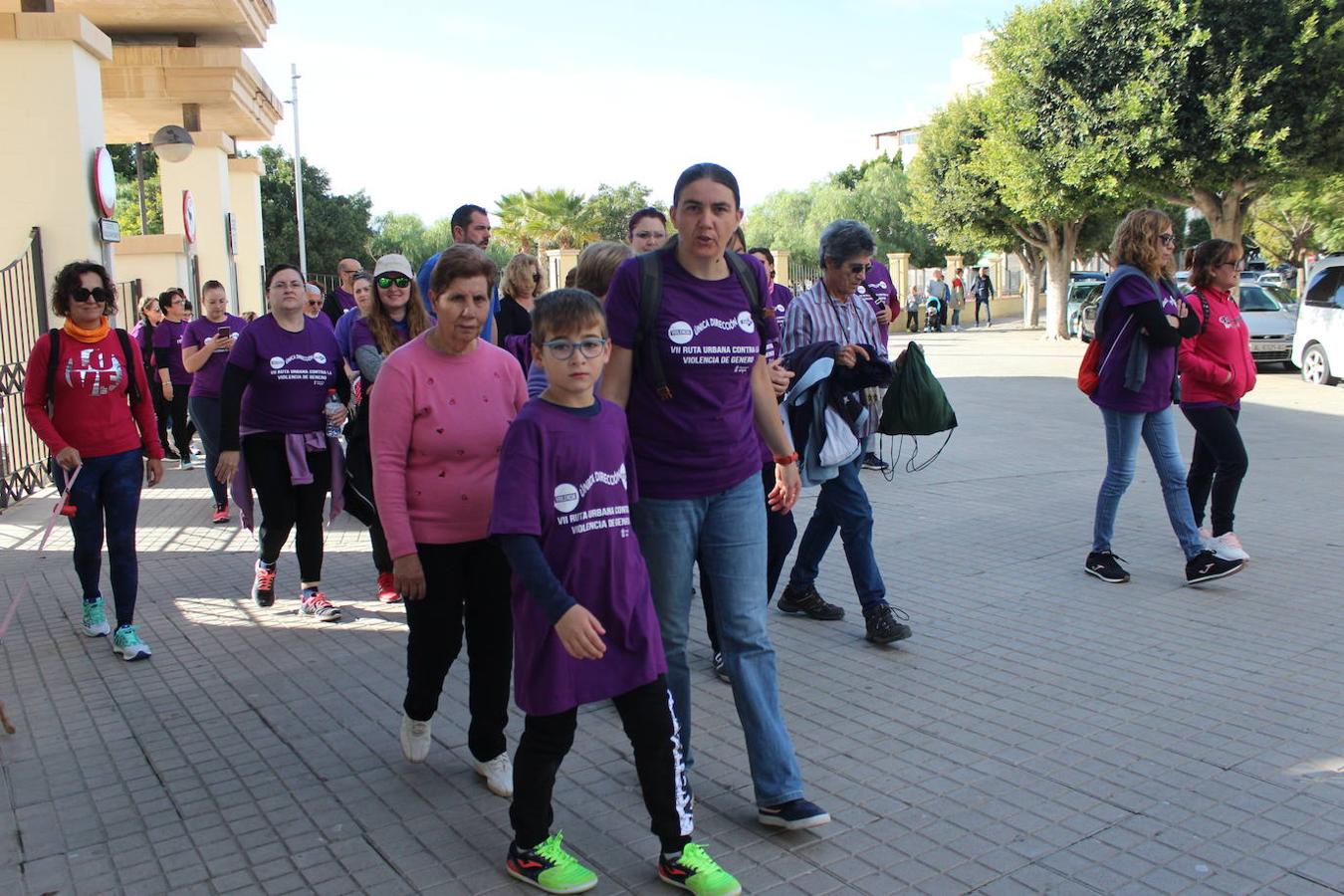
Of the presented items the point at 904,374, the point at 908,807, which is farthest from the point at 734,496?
the point at 904,374

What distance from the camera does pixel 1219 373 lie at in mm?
6316

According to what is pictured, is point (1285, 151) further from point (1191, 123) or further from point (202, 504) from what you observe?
point (202, 504)

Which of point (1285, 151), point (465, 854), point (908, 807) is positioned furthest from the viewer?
point (1285, 151)

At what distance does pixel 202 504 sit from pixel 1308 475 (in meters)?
9.28

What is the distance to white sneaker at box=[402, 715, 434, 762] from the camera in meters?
3.96

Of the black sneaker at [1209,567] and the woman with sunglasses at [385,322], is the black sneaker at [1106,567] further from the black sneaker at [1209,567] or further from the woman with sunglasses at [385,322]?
the woman with sunglasses at [385,322]

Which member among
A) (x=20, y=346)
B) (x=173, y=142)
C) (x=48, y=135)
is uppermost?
(x=173, y=142)

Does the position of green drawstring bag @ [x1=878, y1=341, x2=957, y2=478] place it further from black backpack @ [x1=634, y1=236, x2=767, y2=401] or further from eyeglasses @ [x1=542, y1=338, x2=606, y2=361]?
eyeglasses @ [x1=542, y1=338, x2=606, y2=361]

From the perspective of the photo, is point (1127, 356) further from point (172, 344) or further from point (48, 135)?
point (48, 135)

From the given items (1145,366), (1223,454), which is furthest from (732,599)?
(1223,454)

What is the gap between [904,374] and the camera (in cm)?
550

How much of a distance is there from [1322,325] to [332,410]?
634 inches

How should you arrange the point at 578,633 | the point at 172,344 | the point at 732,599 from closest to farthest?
the point at 578,633 < the point at 732,599 < the point at 172,344

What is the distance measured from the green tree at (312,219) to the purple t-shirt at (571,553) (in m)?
48.3
